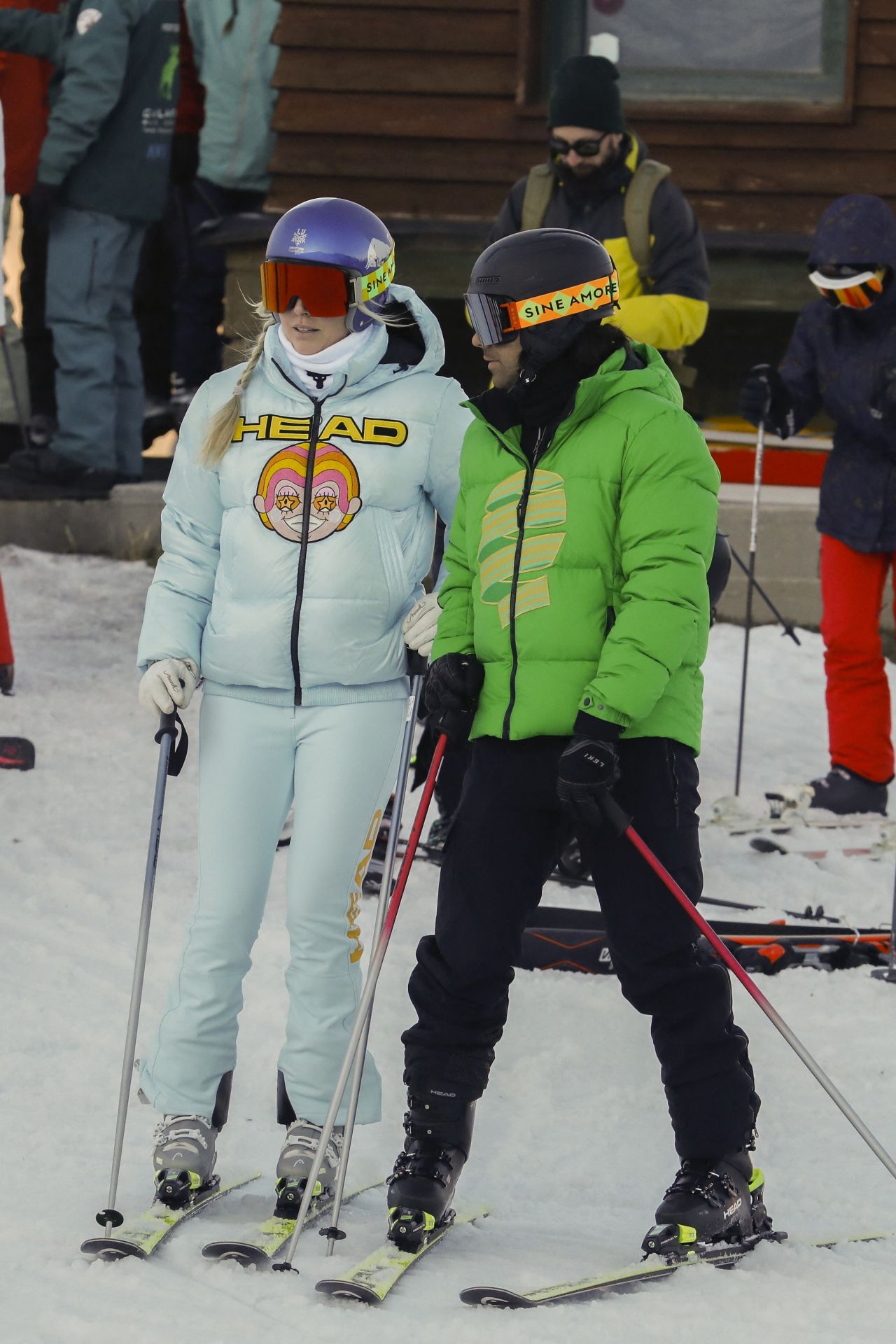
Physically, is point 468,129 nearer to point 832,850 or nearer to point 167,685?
point 832,850

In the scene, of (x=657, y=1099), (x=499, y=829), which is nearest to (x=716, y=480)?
(x=499, y=829)

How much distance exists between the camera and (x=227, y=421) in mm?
3686

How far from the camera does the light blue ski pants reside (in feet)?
11.9

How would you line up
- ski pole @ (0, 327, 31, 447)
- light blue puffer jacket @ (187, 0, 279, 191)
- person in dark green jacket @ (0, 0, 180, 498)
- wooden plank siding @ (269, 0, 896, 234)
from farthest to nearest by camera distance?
light blue puffer jacket @ (187, 0, 279, 191)
wooden plank siding @ (269, 0, 896, 234)
ski pole @ (0, 327, 31, 447)
person in dark green jacket @ (0, 0, 180, 498)

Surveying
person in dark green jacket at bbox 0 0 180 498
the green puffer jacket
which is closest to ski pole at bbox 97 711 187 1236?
the green puffer jacket

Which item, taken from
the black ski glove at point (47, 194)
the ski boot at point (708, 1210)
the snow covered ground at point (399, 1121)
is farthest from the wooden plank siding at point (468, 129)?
the ski boot at point (708, 1210)

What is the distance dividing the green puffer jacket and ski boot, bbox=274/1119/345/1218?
34.9 inches

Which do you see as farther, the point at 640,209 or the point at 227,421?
the point at 640,209

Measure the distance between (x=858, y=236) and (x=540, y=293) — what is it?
10.7 feet

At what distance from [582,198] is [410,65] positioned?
3.87 m

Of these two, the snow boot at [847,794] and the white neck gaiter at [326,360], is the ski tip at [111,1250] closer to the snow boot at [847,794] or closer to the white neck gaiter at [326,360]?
the white neck gaiter at [326,360]

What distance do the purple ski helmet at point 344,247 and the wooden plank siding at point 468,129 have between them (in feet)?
20.1

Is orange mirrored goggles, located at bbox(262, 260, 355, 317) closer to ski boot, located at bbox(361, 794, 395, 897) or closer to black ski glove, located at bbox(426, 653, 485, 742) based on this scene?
black ski glove, located at bbox(426, 653, 485, 742)

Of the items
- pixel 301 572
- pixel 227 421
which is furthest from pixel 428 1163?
pixel 227 421
